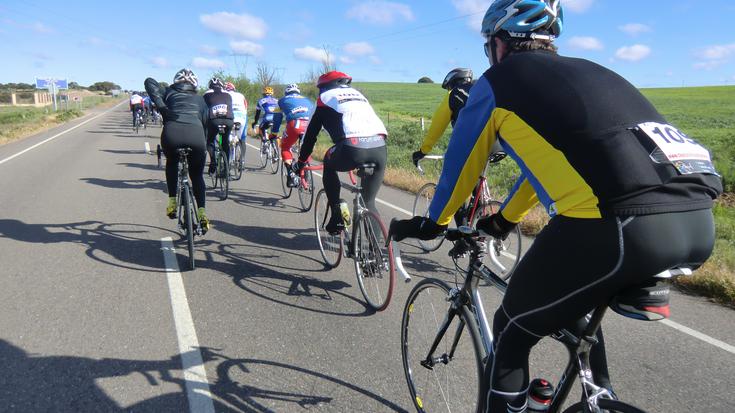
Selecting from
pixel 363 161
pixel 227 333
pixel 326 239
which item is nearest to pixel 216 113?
pixel 326 239

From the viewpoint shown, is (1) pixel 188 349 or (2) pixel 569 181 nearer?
(2) pixel 569 181

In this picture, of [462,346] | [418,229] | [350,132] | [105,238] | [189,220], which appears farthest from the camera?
[105,238]

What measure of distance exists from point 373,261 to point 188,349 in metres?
1.68

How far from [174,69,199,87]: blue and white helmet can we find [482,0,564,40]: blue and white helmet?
4.73 metres

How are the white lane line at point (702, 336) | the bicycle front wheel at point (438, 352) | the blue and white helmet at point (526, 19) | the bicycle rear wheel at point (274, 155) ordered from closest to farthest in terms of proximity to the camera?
the blue and white helmet at point (526, 19) < the bicycle front wheel at point (438, 352) < the white lane line at point (702, 336) < the bicycle rear wheel at point (274, 155)

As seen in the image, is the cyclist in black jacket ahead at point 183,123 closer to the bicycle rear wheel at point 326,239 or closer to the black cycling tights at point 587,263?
the bicycle rear wheel at point 326,239

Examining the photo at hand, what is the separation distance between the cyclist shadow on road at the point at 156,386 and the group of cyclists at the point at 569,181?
1331 mm

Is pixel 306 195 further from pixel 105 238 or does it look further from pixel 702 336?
pixel 702 336

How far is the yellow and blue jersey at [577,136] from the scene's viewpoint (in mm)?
1508

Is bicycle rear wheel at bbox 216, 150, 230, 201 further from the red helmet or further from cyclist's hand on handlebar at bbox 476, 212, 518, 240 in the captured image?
cyclist's hand on handlebar at bbox 476, 212, 518, 240

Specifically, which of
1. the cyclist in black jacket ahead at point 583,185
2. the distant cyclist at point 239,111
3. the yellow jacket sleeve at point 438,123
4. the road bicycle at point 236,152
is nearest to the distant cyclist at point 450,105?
the yellow jacket sleeve at point 438,123

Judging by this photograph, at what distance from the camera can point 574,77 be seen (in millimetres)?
1642

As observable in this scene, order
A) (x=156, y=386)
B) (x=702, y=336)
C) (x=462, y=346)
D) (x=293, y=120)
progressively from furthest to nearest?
(x=293, y=120), (x=702, y=336), (x=156, y=386), (x=462, y=346)

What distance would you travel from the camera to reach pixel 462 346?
2.50 metres
